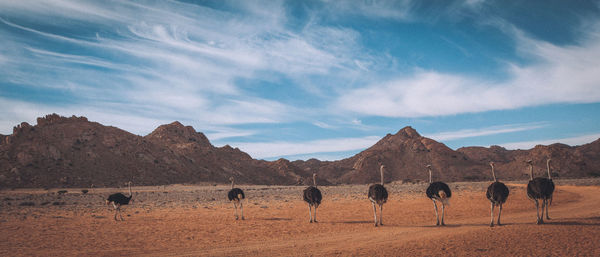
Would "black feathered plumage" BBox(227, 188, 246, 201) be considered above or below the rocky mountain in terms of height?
below

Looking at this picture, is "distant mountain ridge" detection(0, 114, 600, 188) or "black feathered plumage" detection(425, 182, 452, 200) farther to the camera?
"distant mountain ridge" detection(0, 114, 600, 188)

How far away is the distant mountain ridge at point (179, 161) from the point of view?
7600cm

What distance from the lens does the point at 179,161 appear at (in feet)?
334

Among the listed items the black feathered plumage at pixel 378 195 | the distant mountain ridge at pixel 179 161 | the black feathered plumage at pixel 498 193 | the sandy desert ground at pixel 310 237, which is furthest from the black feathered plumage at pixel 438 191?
the distant mountain ridge at pixel 179 161

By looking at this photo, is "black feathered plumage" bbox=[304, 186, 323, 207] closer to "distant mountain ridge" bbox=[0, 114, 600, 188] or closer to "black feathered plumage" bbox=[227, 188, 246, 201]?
"black feathered plumage" bbox=[227, 188, 246, 201]

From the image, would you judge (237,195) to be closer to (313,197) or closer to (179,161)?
(313,197)

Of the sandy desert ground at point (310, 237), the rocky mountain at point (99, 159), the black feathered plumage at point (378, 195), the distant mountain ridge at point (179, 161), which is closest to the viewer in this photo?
the sandy desert ground at point (310, 237)

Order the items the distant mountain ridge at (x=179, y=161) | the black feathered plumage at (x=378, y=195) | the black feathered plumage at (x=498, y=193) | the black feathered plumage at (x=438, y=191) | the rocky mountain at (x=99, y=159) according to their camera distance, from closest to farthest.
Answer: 1. the black feathered plumage at (x=498, y=193)
2. the black feathered plumage at (x=438, y=191)
3. the black feathered plumage at (x=378, y=195)
4. the rocky mountain at (x=99, y=159)
5. the distant mountain ridge at (x=179, y=161)

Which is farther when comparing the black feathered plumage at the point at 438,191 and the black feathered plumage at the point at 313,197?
the black feathered plumage at the point at 313,197

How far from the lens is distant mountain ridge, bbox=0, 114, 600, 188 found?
76000 millimetres

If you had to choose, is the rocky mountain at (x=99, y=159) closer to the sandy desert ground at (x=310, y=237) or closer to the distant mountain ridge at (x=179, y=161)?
the distant mountain ridge at (x=179, y=161)

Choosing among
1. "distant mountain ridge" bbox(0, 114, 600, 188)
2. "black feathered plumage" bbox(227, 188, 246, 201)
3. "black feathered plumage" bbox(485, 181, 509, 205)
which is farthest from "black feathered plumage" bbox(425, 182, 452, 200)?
"distant mountain ridge" bbox(0, 114, 600, 188)

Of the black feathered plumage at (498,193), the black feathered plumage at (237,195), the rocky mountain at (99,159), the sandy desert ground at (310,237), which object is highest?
the rocky mountain at (99,159)

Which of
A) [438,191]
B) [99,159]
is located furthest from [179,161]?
[438,191]
